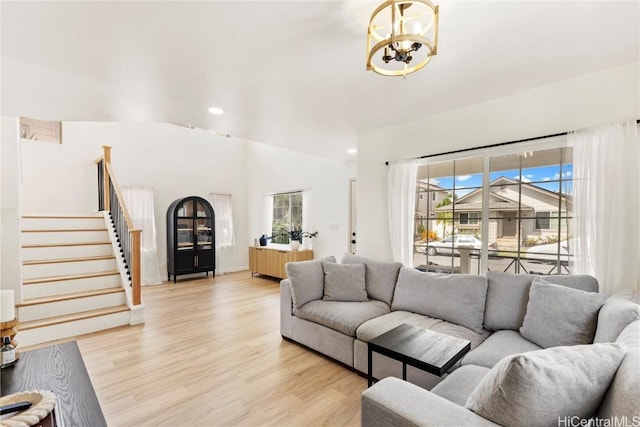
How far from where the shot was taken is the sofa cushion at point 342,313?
2547 mm

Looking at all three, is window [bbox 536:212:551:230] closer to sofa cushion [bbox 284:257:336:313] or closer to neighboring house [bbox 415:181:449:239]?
neighboring house [bbox 415:181:449:239]

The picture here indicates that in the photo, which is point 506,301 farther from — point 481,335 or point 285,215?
point 285,215

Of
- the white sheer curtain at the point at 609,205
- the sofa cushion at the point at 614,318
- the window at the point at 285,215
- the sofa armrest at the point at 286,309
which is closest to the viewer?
the sofa cushion at the point at 614,318

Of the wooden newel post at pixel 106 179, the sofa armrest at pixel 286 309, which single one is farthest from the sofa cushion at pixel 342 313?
the wooden newel post at pixel 106 179

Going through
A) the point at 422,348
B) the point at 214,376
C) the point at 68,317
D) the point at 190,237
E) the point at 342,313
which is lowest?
the point at 214,376

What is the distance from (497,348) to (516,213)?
4.43ft

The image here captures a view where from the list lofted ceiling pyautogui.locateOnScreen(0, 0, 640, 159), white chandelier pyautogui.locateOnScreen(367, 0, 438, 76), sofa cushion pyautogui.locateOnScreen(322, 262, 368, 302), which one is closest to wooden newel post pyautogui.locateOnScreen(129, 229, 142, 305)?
lofted ceiling pyautogui.locateOnScreen(0, 0, 640, 159)

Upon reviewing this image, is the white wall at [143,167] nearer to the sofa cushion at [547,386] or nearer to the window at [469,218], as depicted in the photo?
the window at [469,218]

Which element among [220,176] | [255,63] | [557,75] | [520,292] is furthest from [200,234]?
[557,75]

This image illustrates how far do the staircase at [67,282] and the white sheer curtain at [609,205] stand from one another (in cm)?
482

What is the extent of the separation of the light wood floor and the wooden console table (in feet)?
6.00

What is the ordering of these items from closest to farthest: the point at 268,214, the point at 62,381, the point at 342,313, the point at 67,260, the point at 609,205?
the point at 62,381
the point at 609,205
the point at 342,313
the point at 67,260
the point at 268,214

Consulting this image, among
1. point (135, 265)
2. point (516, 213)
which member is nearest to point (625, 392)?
point (516, 213)

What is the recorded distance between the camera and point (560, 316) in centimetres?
191
